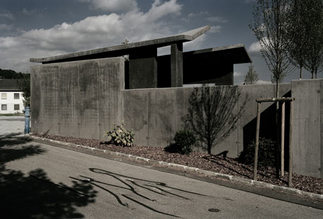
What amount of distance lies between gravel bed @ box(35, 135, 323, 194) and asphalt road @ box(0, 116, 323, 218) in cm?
109

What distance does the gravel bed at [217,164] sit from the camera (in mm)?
6815

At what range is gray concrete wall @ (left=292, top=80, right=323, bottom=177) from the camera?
286 inches

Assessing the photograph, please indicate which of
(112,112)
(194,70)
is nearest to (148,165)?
(112,112)

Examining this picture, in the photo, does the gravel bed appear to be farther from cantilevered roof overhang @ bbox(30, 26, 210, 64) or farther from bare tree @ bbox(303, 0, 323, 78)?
bare tree @ bbox(303, 0, 323, 78)

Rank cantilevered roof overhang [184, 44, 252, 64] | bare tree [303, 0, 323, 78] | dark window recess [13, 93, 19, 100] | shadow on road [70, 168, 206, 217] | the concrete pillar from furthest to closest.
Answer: dark window recess [13, 93, 19, 100] → bare tree [303, 0, 323, 78] → cantilevered roof overhang [184, 44, 252, 64] → the concrete pillar → shadow on road [70, 168, 206, 217]

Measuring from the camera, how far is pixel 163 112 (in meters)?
11.3

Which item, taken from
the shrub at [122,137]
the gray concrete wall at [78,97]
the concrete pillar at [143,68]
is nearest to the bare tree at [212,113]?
the shrub at [122,137]

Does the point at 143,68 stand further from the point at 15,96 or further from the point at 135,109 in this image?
the point at 15,96

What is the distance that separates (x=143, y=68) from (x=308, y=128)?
8288 mm

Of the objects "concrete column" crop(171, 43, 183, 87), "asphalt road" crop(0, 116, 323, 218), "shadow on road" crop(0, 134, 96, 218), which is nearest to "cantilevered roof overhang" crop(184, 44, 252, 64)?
"concrete column" crop(171, 43, 183, 87)

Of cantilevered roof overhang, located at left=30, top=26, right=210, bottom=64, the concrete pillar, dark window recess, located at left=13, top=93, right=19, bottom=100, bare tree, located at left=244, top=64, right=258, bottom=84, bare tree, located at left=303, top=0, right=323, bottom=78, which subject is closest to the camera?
cantilevered roof overhang, located at left=30, top=26, right=210, bottom=64

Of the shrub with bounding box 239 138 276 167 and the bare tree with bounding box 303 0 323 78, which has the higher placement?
the bare tree with bounding box 303 0 323 78

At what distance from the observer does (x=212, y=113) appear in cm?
995

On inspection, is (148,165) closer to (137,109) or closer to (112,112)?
(137,109)
